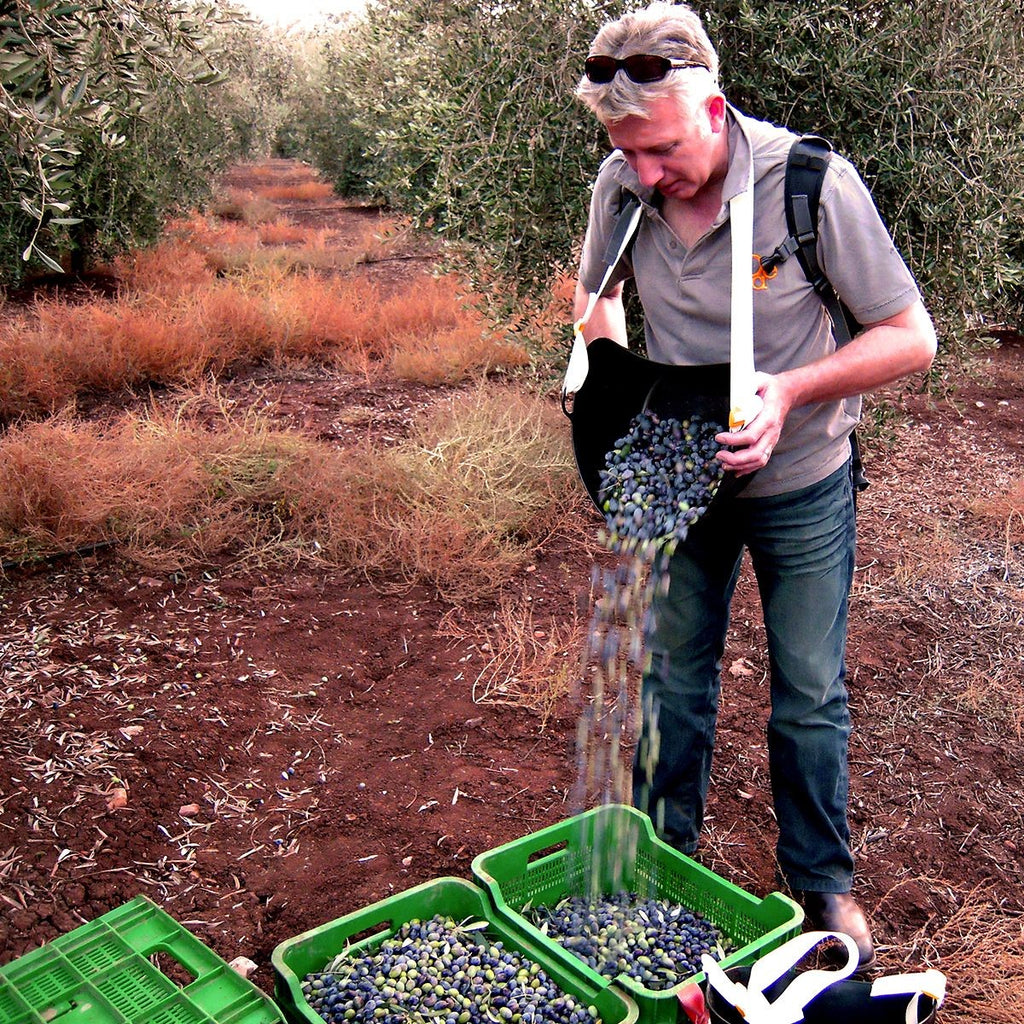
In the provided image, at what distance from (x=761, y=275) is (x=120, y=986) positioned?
1.84 metres

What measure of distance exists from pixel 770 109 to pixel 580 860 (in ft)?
10.6

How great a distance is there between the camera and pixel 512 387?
6426 millimetres

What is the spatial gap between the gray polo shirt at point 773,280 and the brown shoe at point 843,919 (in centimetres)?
100

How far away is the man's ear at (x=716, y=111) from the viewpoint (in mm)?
2089

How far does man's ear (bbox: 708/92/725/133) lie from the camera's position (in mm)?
2089

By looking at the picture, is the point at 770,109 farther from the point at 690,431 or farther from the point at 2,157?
the point at 2,157

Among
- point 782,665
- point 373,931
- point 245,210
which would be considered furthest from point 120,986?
point 245,210

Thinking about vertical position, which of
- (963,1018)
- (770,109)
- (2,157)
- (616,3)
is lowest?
(963,1018)

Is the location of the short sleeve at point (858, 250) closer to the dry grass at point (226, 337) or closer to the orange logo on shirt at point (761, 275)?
the orange logo on shirt at point (761, 275)

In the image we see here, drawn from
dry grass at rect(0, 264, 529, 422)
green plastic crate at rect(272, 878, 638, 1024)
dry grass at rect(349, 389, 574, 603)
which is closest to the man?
green plastic crate at rect(272, 878, 638, 1024)

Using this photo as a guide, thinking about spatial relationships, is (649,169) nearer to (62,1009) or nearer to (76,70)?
(76,70)

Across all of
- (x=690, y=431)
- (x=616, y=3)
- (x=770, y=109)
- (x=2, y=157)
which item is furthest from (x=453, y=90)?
(x=690, y=431)

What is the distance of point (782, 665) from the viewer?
2393mm

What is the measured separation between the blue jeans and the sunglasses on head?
2.92ft
